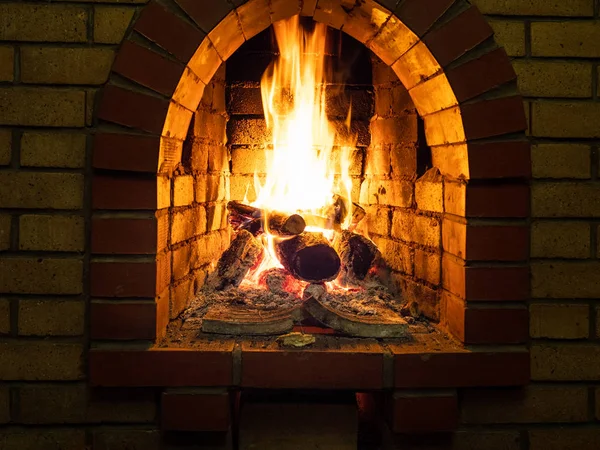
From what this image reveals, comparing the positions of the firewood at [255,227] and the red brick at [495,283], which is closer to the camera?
the red brick at [495,283]

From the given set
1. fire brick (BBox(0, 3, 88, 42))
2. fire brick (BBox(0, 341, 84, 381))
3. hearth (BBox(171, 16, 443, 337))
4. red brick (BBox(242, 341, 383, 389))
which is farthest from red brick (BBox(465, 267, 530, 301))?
fire brick (BBox(0, 3, 88, 42))

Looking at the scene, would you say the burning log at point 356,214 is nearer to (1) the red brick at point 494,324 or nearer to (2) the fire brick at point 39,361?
(1) the red brick at point 494,324

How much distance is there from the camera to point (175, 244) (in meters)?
2.31

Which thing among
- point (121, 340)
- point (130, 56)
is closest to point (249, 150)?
point (130, 56)

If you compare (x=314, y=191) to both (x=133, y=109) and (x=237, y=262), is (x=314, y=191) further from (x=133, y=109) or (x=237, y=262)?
(x=133, y=109)

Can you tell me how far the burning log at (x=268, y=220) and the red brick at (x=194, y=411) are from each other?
89 centimetres

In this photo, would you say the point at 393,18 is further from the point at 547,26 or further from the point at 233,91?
the point at 233,91

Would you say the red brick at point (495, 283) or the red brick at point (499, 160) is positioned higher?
the red brick at point (499, 160)

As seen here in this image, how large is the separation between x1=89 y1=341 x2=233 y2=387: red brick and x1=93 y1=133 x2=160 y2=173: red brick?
2.07ft

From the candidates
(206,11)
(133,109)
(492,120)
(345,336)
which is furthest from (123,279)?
(492,120)

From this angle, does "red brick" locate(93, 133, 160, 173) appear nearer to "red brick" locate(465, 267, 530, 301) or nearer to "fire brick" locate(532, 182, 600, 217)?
"red brick" locate(465, 267, 530, 301)

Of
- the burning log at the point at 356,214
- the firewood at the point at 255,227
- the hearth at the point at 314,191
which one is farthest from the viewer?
the burning log at the point at 356,214

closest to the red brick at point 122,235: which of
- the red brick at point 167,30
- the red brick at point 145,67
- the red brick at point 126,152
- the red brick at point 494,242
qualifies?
the red brick at point 126,152

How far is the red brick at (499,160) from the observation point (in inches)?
79.4
